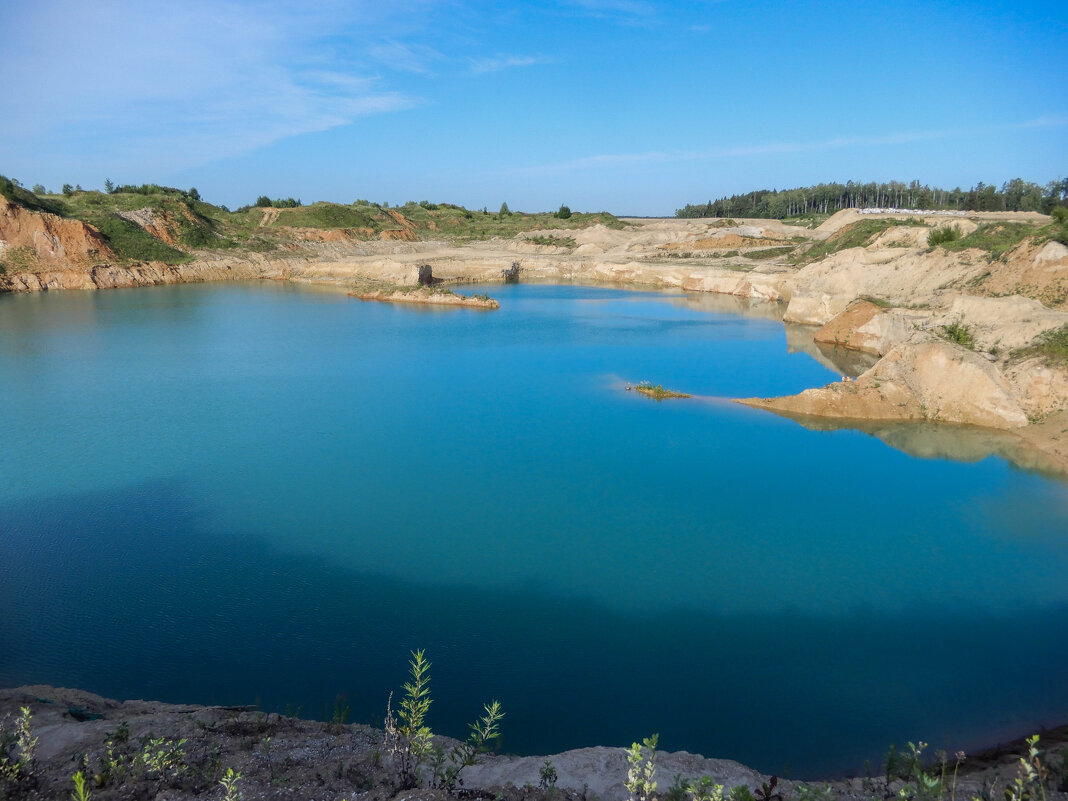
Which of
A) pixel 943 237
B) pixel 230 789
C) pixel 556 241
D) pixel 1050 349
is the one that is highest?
pixel 556 241

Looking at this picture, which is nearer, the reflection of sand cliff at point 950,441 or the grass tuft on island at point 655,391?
the reflection of sand cliff at point 950,441

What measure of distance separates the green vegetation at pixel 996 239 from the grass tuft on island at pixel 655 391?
1540 centimetres

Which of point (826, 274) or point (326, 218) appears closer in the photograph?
point (826, 274)

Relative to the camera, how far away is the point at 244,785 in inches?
206

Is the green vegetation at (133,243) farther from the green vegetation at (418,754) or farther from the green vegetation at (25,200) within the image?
the green vegetation at (418,754)

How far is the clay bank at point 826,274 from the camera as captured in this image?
1983cm

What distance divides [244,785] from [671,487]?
10950 millimetres

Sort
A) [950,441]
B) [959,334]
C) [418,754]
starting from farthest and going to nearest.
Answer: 1. [959,334]
2. [950,441]
3. [418,754]

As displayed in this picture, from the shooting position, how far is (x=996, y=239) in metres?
29.6

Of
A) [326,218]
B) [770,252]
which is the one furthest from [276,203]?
[770,252]

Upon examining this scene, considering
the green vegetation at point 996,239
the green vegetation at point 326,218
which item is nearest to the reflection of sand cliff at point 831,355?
the green vegetation at point 996,239

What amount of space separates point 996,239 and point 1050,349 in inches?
515

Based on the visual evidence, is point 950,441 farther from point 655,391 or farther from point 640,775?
point 640,775

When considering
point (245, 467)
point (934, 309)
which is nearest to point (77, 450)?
point (245, 467)
